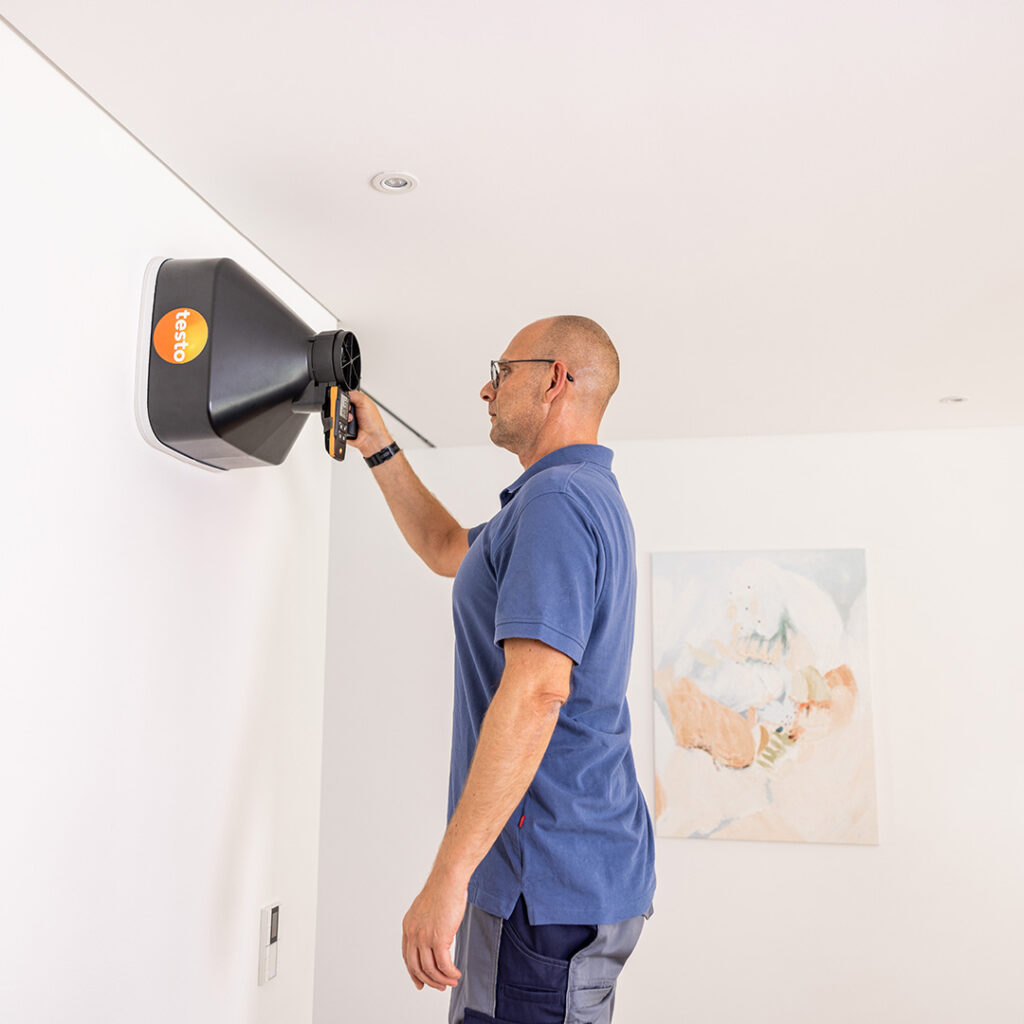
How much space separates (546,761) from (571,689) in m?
0.12

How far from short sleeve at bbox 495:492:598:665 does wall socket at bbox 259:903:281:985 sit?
89 cm

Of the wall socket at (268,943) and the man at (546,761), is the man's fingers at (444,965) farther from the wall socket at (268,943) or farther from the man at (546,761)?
the wall socket at (268,943)

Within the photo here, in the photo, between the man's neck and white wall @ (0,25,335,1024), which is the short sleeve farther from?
white wall @ (0,25,335,1024)

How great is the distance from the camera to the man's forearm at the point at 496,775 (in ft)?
4.22

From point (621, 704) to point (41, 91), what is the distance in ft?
4.03

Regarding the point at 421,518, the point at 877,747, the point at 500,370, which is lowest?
the point at 877,747

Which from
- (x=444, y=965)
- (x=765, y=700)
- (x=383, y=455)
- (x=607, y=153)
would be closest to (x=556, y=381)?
(x=607, y=153)

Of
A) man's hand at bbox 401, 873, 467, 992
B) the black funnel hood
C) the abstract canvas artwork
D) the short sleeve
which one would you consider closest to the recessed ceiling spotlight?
the black funnel hood

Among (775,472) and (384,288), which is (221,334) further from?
(775,472)

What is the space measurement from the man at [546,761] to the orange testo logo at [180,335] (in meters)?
0.55

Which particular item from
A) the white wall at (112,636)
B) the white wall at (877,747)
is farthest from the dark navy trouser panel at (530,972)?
the white wall at (877,747)

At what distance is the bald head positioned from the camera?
5.55 ft

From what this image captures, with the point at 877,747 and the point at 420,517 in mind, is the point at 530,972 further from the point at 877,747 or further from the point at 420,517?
the point at 877,747

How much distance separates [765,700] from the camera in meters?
3.48
